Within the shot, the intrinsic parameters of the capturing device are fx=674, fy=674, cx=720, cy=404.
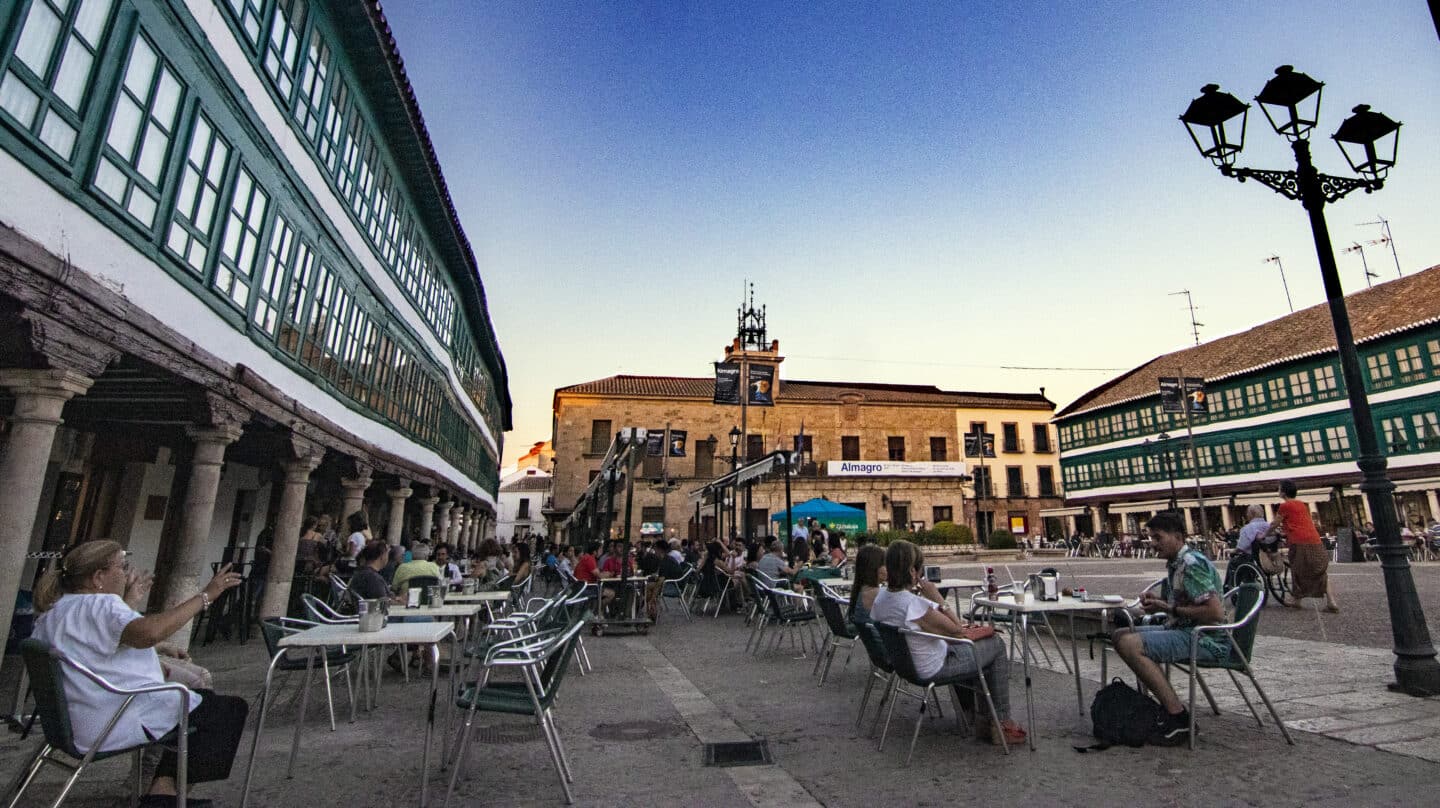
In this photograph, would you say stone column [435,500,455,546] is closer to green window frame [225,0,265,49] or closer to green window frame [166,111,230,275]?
green window frame [166,111,230,275]

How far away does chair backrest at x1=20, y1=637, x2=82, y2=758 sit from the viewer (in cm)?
250

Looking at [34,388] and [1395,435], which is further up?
[1395,435]

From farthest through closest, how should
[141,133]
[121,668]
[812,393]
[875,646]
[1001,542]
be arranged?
[812,393] → [1001,542] → [141,133] → [875,646] → [121,668]

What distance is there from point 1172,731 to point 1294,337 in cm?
3845

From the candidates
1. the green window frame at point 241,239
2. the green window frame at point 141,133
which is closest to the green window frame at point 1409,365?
the green window frame at point 241,239

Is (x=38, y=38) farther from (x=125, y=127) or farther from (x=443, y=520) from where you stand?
(x=443, y=520)

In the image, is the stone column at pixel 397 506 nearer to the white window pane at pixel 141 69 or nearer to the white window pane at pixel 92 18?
the white window pane at pixel 141 69

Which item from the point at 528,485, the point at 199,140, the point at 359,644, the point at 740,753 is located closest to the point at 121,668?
the point at 359,644

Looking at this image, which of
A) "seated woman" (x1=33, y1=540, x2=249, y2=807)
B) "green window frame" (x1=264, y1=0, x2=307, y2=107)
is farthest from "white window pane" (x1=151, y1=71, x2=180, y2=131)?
"seated woman" (x1=33, y1=540, x2=249, y2=807)

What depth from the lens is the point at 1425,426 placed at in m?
25.5

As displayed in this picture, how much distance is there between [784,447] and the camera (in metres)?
39.9

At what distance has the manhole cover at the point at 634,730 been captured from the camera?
437 cm

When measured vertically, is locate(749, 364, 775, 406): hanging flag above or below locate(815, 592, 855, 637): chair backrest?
above

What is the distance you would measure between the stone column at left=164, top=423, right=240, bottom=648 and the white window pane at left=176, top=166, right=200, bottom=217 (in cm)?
213
